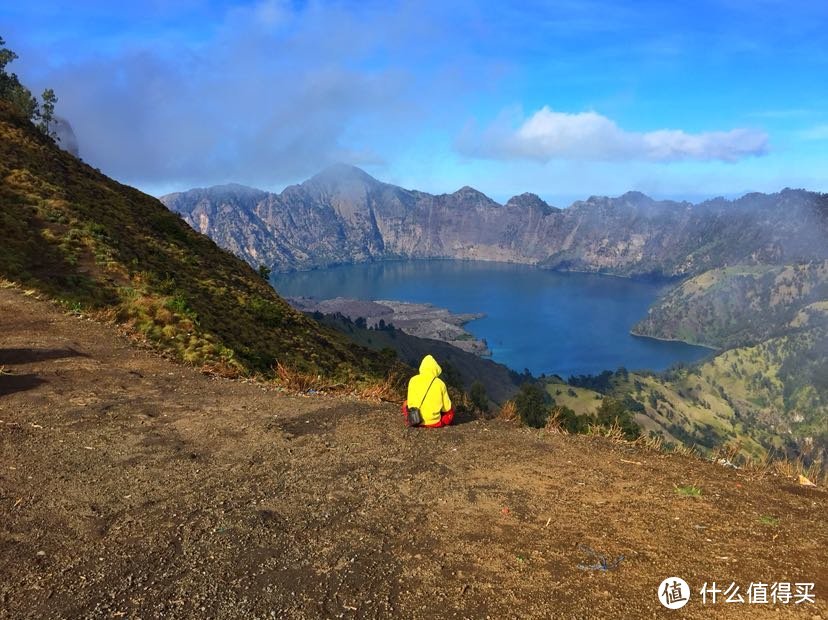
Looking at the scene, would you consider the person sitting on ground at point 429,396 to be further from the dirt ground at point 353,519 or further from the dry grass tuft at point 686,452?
the dry grass tuft at point 686,452

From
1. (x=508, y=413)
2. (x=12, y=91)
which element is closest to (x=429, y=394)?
(x=508, y=413)

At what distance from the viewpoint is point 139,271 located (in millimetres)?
28594

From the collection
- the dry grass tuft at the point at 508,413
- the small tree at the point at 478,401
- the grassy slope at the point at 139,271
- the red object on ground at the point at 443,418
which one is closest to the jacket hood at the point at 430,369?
the red object on ground at the point at 443,418

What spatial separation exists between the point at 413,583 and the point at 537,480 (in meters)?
4.19

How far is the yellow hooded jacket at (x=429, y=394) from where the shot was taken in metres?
13.2

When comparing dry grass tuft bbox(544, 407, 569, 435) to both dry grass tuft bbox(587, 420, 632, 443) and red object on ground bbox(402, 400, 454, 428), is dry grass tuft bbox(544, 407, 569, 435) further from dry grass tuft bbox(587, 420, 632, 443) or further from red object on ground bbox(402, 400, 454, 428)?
red object on ground bbox(402, 400, 454, 428)

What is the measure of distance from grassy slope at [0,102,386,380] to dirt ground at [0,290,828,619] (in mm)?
8092

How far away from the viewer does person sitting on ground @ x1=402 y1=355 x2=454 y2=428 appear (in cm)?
1324

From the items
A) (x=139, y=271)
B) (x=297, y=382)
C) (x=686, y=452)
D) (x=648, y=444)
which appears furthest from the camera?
(x=139, y=271)

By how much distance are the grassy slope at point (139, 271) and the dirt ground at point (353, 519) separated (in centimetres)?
809

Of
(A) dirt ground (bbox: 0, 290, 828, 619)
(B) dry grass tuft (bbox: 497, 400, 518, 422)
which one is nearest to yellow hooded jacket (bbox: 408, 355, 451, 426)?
(A) dirt ground (bbox: 0, 290, 828, 619)

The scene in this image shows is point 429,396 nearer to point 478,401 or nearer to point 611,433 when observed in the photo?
point 611,433

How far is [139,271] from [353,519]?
24439mm

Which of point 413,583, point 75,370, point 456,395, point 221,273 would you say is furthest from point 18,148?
point 413,583
